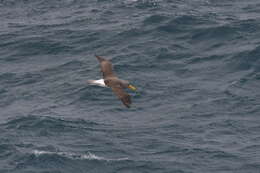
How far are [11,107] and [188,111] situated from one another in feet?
41.2

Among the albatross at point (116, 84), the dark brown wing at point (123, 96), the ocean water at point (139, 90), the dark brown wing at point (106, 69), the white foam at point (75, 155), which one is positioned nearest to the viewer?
the dark brown wing at point (123, 96)

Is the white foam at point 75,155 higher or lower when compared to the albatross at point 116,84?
lower

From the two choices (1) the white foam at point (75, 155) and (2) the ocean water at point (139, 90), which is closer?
(1) the white foam at point (75, 155)

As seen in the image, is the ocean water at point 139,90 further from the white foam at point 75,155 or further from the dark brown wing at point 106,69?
the dark brown wing at point 106,69

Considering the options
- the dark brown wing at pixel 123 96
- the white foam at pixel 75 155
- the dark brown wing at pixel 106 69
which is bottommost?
the white foam at pixel 75 155

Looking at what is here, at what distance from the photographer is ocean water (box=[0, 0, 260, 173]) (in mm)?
39781

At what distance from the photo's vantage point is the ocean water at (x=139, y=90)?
3978 centimetres

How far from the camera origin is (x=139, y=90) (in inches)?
1837

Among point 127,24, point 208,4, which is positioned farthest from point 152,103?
point 208,4

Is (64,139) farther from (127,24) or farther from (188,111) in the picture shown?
(127,24)

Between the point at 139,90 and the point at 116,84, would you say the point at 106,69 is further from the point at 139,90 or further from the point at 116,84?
the point at 139,90

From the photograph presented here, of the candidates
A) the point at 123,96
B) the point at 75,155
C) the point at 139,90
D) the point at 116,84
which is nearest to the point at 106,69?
the point at 116,84

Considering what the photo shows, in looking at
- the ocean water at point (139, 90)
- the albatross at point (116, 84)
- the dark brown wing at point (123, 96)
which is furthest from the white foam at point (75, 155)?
the dark brown wing at point (123, 96)

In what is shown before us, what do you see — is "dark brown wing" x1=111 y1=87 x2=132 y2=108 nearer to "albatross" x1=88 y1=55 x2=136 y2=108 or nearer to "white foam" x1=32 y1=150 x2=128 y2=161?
"albatross" x1=88 y1=55 x2=136 y2=108
